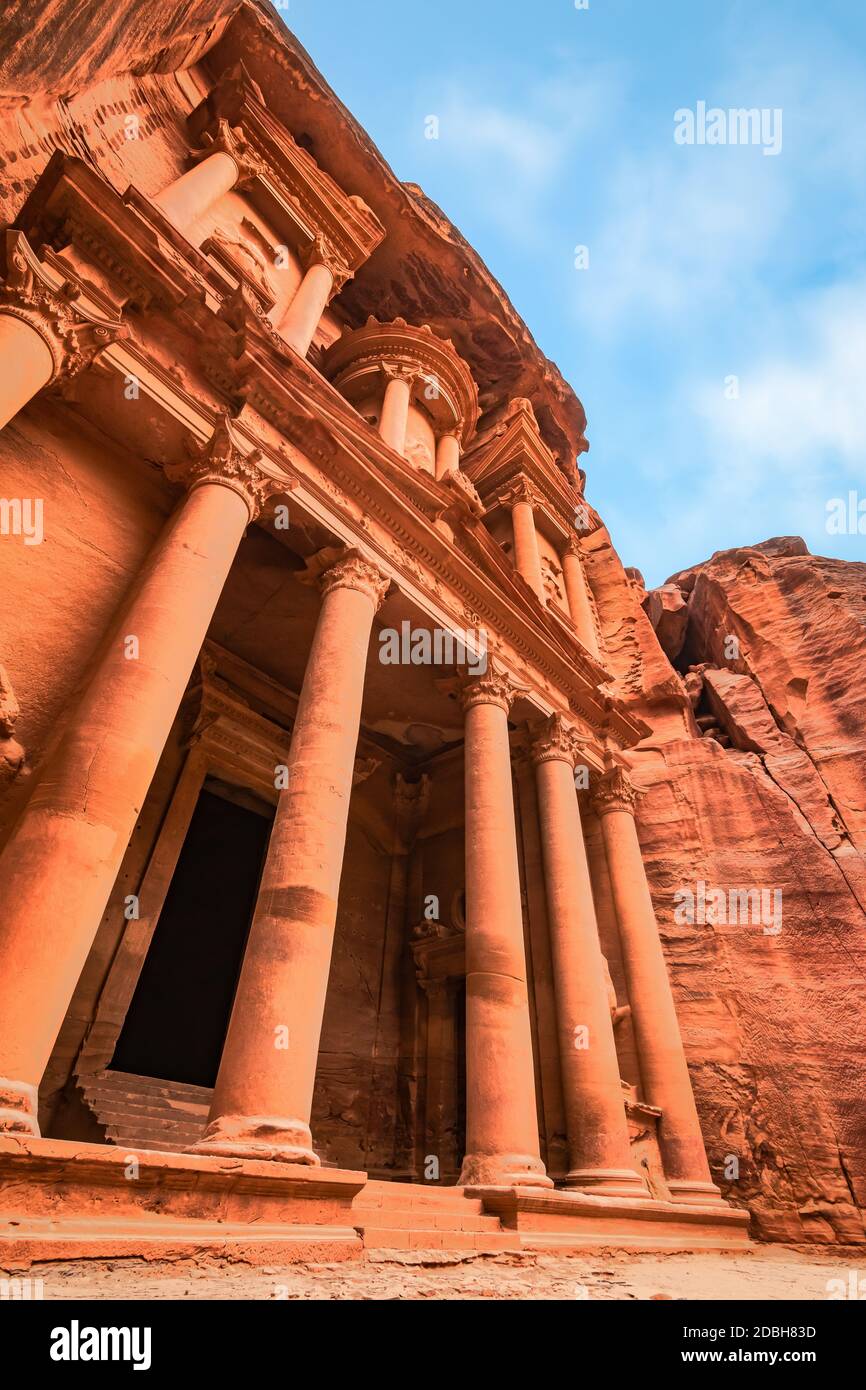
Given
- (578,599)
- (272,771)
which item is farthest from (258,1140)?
(578,599)

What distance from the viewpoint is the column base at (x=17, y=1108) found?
3.98 m

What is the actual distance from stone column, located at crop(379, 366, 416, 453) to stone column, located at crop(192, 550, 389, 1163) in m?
8.03

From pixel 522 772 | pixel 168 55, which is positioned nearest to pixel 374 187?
pixel 168 55

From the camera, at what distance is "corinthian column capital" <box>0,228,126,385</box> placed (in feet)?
21.8

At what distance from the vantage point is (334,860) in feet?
23.0

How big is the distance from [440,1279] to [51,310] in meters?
8.85

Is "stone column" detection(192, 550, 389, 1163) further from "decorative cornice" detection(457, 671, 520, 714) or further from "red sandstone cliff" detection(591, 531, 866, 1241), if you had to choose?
"red sandstone cliff" detection(591, 531, 866, 1241)

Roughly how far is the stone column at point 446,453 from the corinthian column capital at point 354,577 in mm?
7957

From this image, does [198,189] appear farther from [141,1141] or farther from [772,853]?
[772,853]

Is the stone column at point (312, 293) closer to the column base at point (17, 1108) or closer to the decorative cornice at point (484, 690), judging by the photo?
the decorative cornice at point (484, 690)

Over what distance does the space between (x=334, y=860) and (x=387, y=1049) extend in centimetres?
709

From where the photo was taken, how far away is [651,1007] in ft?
37.7

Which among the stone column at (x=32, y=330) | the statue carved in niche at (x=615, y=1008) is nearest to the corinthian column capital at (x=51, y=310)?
the stone column at (x=32, y=330)

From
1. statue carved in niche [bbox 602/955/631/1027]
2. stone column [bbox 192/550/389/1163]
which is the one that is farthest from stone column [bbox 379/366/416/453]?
statue carved in niche [bbox 602/955/631/1027]
